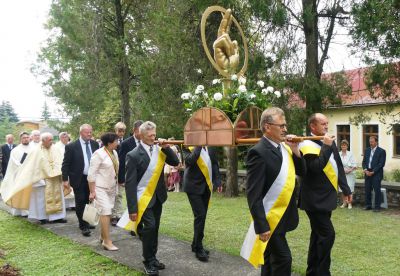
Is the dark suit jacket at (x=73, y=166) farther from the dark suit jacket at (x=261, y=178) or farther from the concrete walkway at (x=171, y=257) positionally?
the dark suit jacket at (x=261, y=178)

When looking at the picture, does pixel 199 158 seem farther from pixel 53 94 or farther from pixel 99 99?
pixel 53 94

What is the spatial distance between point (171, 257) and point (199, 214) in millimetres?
760

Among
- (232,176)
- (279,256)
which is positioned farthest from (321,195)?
(232,176)

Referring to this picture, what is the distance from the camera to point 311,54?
11656mm

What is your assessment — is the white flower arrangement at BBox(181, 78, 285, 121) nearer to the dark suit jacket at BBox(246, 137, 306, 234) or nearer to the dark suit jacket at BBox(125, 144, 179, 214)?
the dark suit jacket at BBox(125, 144, 179, 214)

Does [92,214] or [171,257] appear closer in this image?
[171,257]

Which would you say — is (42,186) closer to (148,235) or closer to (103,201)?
(103,201)

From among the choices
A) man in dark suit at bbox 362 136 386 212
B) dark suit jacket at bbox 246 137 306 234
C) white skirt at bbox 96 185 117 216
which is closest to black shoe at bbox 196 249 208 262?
white skirt at bbox 96 185 117 216

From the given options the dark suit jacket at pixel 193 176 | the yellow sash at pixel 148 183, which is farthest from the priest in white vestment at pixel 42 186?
the dark suit jacket at pixel 193 176

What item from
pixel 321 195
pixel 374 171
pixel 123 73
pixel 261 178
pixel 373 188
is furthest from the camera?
pixel 123 73

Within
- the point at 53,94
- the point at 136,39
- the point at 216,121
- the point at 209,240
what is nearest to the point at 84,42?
the point at 136,39

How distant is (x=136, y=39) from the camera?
54.6ft

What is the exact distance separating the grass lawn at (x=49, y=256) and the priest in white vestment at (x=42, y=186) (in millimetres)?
535

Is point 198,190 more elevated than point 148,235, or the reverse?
point 198,190
